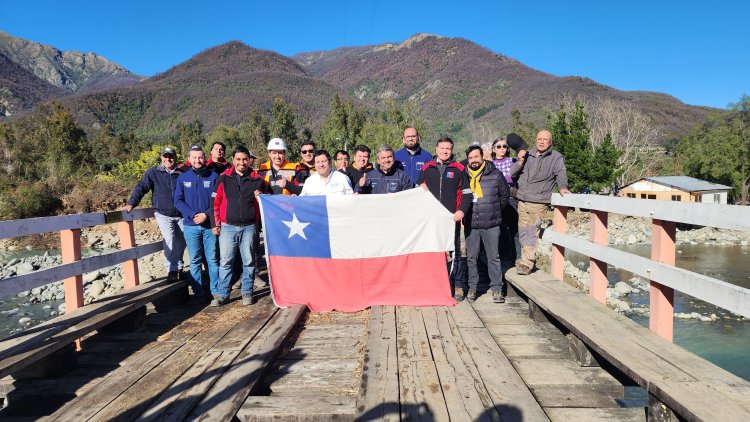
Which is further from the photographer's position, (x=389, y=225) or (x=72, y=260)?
(x=389, y=225)

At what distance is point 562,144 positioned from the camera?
41.4 m

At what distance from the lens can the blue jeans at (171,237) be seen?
6.47 meters

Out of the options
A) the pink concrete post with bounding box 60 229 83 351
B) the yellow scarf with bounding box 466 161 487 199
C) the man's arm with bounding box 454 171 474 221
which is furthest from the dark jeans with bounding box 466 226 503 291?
the pink concrete post with bounding box 60 229 83 351

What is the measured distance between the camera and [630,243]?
3075 cm

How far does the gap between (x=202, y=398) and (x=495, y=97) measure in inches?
7826

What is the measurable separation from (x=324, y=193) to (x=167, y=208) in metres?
2.14

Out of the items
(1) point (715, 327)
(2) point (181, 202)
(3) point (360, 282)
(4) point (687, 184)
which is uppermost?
(2) point (181, 202)

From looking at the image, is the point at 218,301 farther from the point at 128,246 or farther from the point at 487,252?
the point at 487,252

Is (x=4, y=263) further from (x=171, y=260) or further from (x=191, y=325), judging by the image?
(x=191, y=325)

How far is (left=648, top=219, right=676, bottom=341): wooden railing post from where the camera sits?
12.5ft

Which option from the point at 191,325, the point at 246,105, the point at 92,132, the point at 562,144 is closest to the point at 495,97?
the point at 246,105

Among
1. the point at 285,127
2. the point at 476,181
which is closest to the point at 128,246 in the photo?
the point at 476,181

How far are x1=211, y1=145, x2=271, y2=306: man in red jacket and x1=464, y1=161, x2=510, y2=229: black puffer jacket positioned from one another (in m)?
2.72

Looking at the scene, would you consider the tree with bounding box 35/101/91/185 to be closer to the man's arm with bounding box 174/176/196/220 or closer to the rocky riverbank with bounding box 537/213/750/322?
the rocky riverbank with bounding box 537/213/750/322
